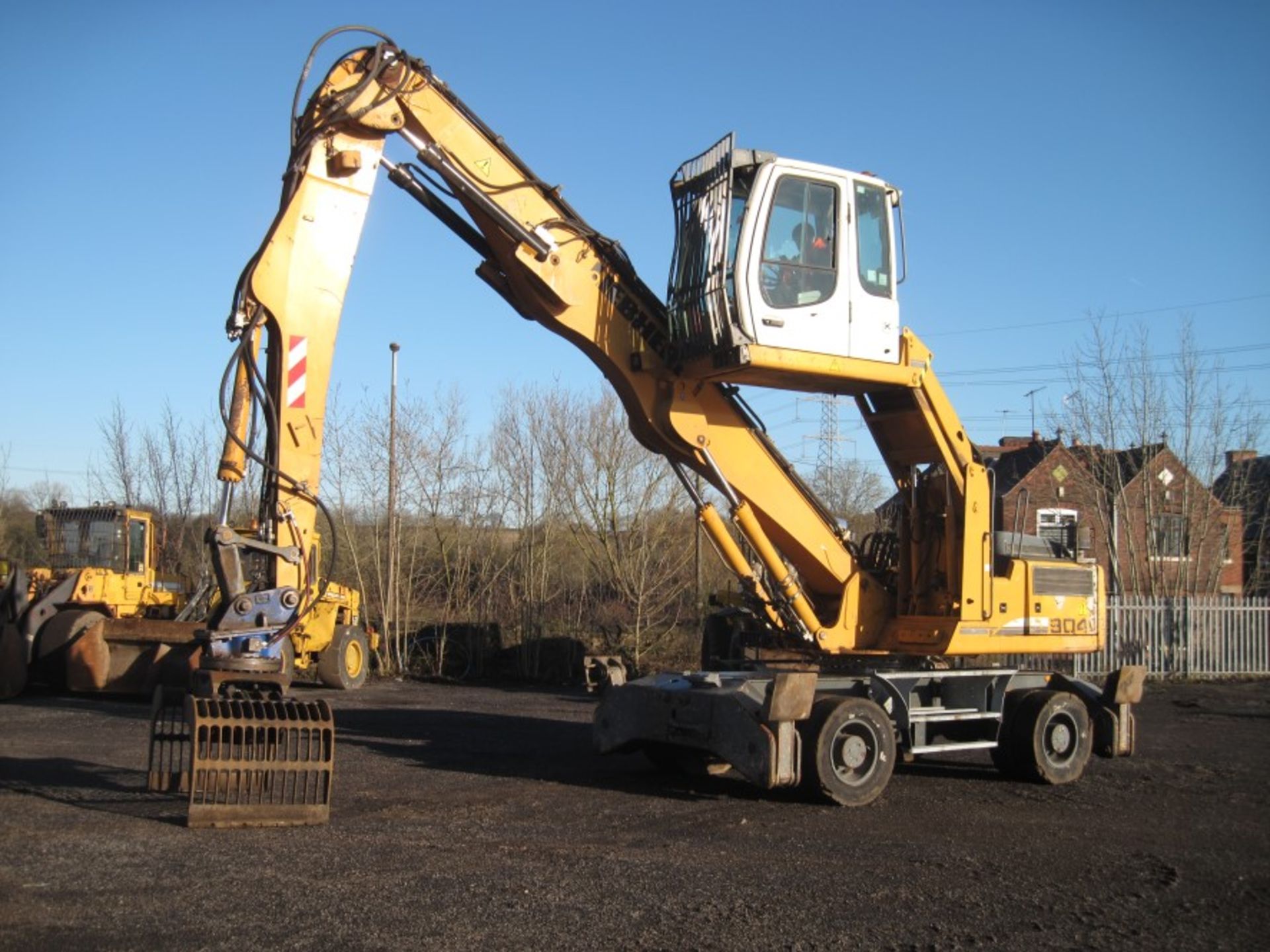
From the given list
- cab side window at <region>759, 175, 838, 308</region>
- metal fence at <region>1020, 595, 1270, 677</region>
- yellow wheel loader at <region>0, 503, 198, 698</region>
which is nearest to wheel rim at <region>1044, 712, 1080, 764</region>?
cab side window at <region>759, 175, 838, 308</region>

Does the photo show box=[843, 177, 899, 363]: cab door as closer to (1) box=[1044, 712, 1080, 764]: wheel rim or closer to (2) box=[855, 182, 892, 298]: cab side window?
(2) box=[855, 182, 892, 298]: cab side window

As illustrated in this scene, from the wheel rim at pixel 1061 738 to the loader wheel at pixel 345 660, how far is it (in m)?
13.0

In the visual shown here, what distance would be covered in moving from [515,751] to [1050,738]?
17.4ft

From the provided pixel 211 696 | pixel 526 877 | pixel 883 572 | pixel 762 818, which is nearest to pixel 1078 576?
pixel 883 572

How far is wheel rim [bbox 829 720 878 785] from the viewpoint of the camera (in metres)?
9.65

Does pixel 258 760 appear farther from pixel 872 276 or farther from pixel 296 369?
pixel 872 276

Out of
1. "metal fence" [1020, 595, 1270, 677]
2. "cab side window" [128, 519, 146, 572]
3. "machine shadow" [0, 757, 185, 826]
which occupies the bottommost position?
"machine shadow" [0, 757, 185, 826]

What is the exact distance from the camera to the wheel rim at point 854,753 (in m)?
9.65

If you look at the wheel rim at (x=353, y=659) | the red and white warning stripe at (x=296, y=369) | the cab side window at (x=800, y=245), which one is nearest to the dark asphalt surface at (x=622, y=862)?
the red and white warning stripe at (x=296, y=369)

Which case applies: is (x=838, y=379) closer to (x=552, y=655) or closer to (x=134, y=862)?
(x=134, y=862)

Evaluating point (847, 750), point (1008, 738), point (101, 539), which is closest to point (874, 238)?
point (847, 750)

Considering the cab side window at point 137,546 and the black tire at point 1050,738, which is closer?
the black tire at point 1050,738

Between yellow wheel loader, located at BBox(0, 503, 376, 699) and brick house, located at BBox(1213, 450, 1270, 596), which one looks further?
brick house, located at BBox(1213, 450, 1270, 596)

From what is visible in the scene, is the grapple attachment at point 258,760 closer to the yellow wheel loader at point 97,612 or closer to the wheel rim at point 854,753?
the wheel rim at point 854,753
